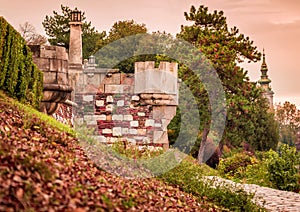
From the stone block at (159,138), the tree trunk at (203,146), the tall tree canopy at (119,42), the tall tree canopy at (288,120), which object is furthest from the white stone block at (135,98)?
the tall tree canopy at (288,120)

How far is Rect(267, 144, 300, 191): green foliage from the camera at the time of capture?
640 inches

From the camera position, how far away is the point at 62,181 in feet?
19.0

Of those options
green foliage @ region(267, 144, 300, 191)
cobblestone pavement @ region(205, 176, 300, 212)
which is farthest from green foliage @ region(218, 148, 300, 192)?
cobblestone pavement @ region(205, 176, 300, 212)

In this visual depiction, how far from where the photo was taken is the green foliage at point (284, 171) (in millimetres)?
16266

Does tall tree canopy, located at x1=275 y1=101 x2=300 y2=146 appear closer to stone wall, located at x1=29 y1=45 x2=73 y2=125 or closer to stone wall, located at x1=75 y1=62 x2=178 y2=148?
stone wall, located at x1=75 y1=62 x2=178 y2=148

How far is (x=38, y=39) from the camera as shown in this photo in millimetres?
31078

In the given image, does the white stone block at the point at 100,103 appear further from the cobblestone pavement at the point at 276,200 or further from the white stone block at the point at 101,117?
the cobblestone pavement at the point at 276,200

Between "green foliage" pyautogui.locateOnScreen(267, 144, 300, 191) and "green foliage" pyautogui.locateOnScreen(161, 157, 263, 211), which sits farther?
"green foliage" pyautogui.locateOnScreen(267, 144, 300, 191)

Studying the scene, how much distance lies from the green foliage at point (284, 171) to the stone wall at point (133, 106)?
354 cm

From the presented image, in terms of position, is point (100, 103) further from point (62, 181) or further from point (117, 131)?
point (62, 181)

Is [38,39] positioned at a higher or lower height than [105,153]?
higher

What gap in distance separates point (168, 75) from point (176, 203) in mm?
7667

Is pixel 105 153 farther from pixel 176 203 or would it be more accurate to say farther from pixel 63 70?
pixel 63 70

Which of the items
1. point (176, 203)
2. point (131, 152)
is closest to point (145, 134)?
point (131, 152)
